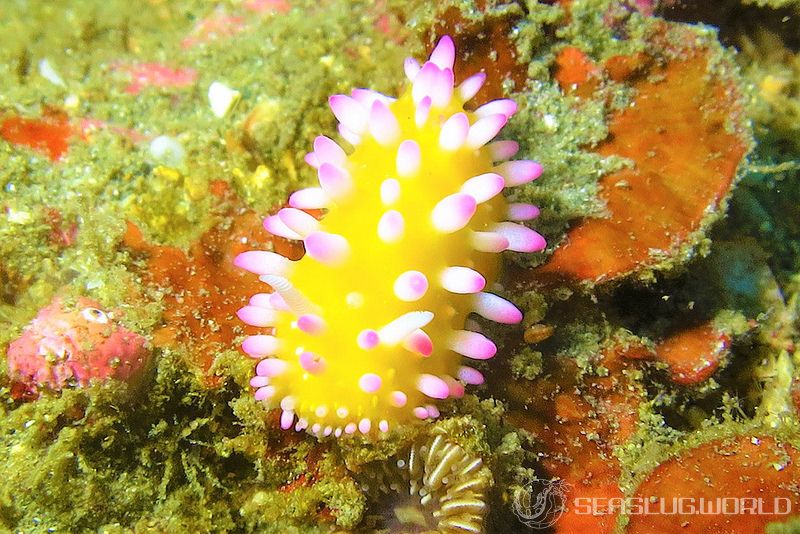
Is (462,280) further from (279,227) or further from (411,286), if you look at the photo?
(279,227)

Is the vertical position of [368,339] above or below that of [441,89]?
below

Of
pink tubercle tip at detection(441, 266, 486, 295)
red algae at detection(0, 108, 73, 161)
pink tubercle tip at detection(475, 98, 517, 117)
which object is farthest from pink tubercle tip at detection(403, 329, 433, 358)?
red algae at detection(0, 108, 73, 161)

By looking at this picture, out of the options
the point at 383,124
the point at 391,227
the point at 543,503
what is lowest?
the point at 543,503

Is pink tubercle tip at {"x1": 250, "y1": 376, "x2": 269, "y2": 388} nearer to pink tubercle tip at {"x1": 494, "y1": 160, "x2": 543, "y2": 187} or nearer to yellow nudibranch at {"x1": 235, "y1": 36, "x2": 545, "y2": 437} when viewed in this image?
yellow nudibranch at {"x1": 235, "y1": 36, "x2": 545, "y2": 437}

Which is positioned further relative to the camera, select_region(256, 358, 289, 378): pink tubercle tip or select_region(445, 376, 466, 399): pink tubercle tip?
select_region(445, 376, 466, 399): pink tubercle tip

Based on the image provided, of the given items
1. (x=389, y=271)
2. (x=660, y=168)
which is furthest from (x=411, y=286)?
(x=660, y=168)

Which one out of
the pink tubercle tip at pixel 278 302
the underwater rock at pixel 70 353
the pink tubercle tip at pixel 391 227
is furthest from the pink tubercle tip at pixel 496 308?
the underwater rock at pixel 70 353

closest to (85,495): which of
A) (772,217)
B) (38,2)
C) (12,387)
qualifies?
(12,387)
